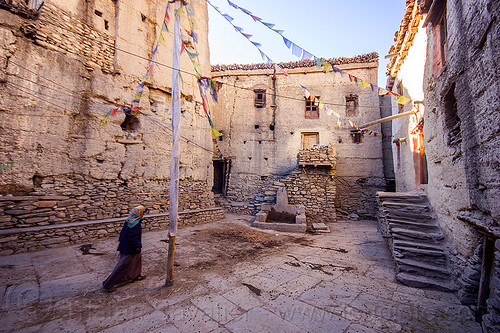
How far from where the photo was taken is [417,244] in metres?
4.57

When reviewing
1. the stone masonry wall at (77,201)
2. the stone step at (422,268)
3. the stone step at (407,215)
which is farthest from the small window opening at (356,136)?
the stone masonry wall at (77,201)

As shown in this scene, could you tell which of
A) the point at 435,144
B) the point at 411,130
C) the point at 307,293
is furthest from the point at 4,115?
the point at 411,130

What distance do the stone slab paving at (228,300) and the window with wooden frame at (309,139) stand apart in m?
9.70

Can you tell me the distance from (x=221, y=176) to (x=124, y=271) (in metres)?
11.8

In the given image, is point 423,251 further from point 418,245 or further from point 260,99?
point 260,99

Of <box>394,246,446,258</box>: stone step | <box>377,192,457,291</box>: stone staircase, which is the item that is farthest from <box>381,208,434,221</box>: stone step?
<box>394,246,446,258</box>: stone step

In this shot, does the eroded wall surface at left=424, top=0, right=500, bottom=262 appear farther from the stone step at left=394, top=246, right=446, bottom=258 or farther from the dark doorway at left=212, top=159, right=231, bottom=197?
the dark doorway at left=212, top=159, right=231, bottom=197

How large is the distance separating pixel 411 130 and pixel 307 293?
7184 mm

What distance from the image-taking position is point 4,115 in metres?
5.66

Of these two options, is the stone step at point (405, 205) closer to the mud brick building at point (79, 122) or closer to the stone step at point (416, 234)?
the stone step at point (416, 234)

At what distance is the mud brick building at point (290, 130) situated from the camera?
42.6 feet

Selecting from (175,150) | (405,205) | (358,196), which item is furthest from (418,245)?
(358,196)

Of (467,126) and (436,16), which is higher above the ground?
(436,16)

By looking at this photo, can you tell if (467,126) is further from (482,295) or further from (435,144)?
(482,295)
